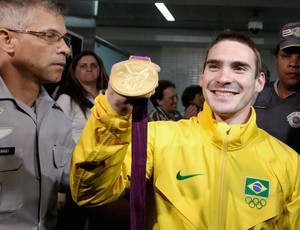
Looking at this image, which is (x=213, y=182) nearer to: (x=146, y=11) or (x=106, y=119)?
(x=106, y=119)

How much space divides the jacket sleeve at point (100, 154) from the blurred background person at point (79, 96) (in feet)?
4.07

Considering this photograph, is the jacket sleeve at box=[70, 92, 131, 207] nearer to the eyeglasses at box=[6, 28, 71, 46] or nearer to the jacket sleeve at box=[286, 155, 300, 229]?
the eyeglasses at box=[6, 28, 71, 46]

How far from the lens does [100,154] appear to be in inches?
41.6

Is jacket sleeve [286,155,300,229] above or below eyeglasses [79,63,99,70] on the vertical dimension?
below

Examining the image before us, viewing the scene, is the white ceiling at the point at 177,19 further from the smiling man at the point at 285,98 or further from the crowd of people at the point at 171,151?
the crowd of people at the point at 171,151

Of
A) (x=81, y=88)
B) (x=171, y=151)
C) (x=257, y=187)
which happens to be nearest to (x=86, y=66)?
(x=81, y=88)

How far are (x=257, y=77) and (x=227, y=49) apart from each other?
151 millimetres

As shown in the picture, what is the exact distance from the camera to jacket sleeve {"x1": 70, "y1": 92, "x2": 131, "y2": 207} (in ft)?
3.39

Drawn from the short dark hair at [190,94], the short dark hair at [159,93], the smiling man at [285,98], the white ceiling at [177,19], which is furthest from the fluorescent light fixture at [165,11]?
the smiling man at [285,98]

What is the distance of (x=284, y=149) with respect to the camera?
1.40m

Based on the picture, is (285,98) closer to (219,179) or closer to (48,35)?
(219,179)

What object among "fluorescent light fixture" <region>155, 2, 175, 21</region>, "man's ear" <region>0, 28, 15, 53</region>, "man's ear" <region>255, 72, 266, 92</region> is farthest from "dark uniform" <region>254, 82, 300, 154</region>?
"fluorescent light fixture" <region>155, 2, 175, 21</region>

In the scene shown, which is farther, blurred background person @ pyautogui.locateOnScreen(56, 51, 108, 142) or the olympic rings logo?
blurred background person @ pyautogui.locateOnScreen(56, 51, 108, 142)

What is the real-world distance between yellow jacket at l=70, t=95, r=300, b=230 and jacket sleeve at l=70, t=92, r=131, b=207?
9cm
